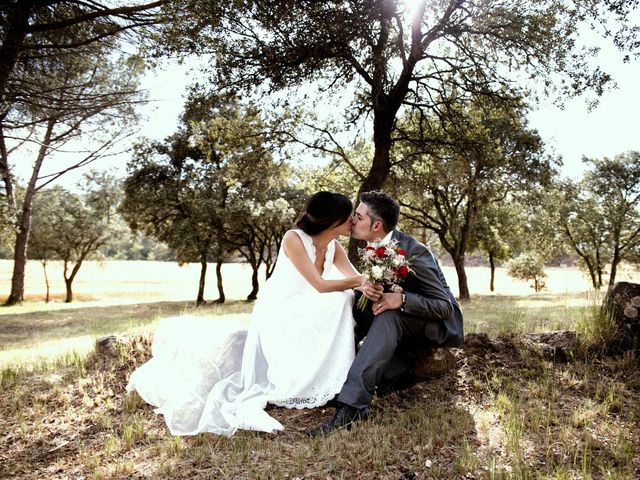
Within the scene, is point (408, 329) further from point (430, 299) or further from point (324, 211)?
point (324, 211)

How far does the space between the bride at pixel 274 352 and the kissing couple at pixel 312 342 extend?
0.01 meters

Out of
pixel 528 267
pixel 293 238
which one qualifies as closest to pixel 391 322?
pixel 293 238

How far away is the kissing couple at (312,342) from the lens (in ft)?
13.9

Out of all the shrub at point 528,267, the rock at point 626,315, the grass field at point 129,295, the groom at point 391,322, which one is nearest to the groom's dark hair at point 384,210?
the groom at point 391,322

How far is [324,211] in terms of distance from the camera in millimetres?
5051

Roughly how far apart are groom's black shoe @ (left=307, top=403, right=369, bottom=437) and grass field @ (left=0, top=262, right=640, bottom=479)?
0.39ft

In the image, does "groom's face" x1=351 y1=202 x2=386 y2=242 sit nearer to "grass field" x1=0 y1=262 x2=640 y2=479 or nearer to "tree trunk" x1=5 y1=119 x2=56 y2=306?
"grass field" x1=0 y1=262 x2=640 y2=479

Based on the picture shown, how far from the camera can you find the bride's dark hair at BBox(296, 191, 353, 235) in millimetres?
5031

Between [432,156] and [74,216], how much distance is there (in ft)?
91.9

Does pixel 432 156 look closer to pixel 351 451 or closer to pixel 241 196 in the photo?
pixel 351 451

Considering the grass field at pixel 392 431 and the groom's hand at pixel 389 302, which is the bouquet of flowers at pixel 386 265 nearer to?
the groom's hand at pixel 389 302

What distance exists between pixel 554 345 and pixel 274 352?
3.29m

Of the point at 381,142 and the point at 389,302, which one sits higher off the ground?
the point at 381,142

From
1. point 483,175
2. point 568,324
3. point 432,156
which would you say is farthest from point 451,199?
point 568,324
